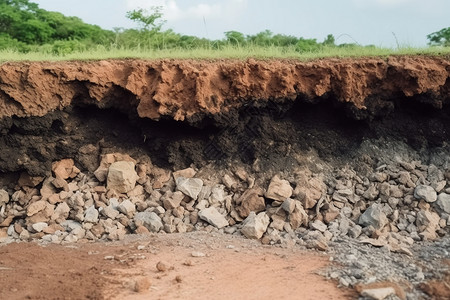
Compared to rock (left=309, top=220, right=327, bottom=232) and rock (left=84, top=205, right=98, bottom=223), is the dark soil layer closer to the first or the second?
rock (left=84, top=205, right=98, bottom=223)

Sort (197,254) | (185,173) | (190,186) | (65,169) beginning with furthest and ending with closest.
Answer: (65,169) → (185,173) → (190,186) → (197,254)

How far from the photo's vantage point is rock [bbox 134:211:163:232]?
289 inches

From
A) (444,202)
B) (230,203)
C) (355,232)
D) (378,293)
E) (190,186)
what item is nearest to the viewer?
(378,293)

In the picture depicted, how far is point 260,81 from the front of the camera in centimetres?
788

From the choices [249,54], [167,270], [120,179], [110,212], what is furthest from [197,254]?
[249,54]

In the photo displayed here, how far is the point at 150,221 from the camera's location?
7.36 meters

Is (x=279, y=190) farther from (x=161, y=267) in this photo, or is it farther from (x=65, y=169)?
(x=65, y=169)

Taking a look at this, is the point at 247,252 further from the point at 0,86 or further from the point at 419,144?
the point at 0,86

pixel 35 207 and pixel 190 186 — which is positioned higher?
pixel 190 186

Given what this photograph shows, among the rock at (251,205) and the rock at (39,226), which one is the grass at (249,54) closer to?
the rock at (251,205)

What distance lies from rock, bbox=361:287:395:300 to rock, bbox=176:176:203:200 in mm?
3292

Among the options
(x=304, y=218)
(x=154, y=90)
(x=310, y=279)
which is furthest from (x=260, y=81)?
(x=310, y=279)

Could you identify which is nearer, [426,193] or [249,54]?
[426,193]

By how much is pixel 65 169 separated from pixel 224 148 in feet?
8.57
